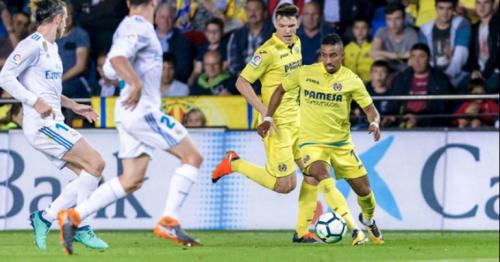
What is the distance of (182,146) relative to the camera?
42.0ft

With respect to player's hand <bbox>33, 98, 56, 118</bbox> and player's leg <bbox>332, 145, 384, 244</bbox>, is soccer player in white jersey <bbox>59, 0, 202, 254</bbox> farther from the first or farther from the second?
player's leg <bbox>332, 145, 384, 244</bbox>

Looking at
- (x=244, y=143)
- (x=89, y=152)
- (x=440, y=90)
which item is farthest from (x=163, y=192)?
(x=89, y=152)

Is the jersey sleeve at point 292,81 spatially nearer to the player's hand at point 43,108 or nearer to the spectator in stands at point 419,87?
the player's hand at point 43,108

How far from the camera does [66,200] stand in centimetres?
1396

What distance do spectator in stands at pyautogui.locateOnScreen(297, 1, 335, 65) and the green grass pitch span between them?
11.2 feet

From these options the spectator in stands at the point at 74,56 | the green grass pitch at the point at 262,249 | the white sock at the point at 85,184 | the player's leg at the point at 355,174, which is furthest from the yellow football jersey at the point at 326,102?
the spectator in stands at the point at 74,56

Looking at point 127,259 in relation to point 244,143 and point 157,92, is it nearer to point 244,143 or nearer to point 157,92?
point 157,92

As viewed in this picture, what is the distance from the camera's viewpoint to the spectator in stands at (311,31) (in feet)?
65.8

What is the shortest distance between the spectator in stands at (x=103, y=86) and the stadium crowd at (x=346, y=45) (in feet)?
0.06

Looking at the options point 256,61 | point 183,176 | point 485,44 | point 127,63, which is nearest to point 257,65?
point 256,61

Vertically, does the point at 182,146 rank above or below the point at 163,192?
above

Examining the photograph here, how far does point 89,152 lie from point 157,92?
1181 mm

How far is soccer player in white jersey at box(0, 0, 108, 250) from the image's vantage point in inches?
543

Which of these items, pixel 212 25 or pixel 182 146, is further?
pixel 212 25
